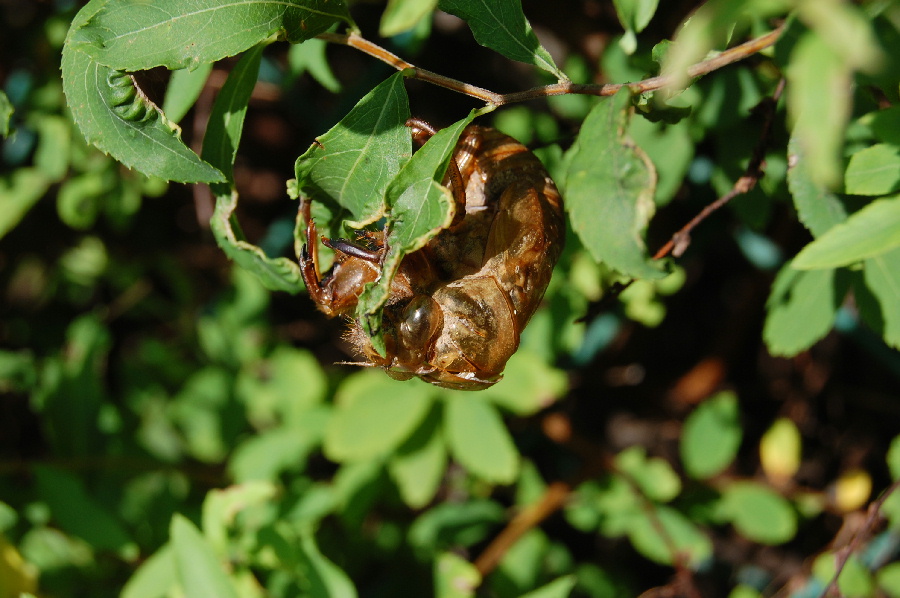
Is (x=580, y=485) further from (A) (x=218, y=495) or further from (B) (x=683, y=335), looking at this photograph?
(A) (x=218, y=495)

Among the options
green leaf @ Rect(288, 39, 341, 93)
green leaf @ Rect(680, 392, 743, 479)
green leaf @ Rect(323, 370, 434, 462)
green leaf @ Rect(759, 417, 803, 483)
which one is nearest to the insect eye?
green leaf @ Rect(288, 39, 341, 93)

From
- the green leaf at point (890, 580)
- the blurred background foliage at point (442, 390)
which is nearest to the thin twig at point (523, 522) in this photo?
the blurred background foliage at point (442, 390)

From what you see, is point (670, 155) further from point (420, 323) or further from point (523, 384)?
point (420, 323)

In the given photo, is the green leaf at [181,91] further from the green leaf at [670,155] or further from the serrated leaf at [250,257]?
the green leaf at [670,155]

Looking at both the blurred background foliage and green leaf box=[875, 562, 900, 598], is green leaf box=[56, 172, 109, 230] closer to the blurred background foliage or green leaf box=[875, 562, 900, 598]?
the blurred background foliage

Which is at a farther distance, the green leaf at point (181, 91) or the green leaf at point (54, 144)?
the green leaf at point (54, 144)

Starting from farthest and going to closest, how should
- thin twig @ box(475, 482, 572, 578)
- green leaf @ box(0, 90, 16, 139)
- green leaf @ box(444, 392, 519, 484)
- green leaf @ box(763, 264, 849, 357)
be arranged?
1. thin twig @ box(475, 482, 572, 578)
2. green leaf @ box(444, 392, 519, 484)
3. green leaf @ box(763, 264, 849, 357)
4. green leaf @ box(0, 90, 16, 139)
